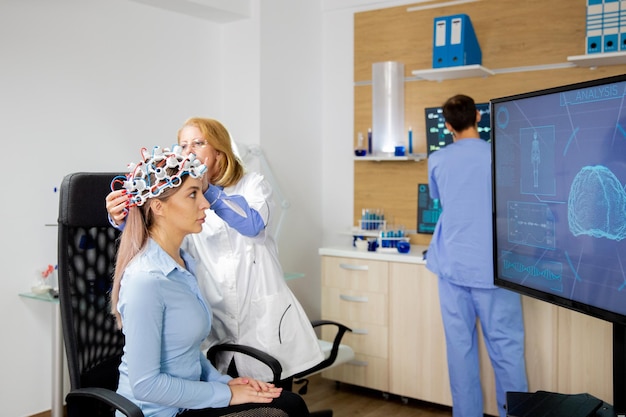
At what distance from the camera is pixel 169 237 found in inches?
Result: 79.3

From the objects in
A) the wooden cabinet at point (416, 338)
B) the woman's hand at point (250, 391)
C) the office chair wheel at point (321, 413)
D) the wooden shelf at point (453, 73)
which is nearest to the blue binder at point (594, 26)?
the wooden shelf at point (453, 73)

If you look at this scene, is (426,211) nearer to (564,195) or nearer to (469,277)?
(469,277)

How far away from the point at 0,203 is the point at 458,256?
2134 mm

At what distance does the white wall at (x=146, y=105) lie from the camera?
10.8 feet

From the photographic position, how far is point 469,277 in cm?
316

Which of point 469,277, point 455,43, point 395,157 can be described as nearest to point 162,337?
point 469,277

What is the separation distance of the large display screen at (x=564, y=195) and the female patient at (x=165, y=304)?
931 millimetres

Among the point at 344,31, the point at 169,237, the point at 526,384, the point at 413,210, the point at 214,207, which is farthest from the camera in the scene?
the point at 344,31

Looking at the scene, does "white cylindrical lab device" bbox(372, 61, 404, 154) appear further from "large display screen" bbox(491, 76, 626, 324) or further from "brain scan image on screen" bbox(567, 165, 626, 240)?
"brain scan image on screen" bbox(567, 165, 626, 240)

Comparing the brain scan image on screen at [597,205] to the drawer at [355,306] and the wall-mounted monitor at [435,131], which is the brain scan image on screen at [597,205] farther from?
the wall-mounted monitor at [435,131]

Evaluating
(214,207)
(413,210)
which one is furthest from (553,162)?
(413,210)

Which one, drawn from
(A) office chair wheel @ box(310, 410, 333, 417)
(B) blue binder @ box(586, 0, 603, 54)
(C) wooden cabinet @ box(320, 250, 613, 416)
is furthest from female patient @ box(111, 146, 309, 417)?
(B) blue binder @ box(586, 0, 603, 54)

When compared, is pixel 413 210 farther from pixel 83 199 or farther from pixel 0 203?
pixel 83 199

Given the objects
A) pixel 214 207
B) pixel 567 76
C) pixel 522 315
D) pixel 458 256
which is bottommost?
pixel 522 315
